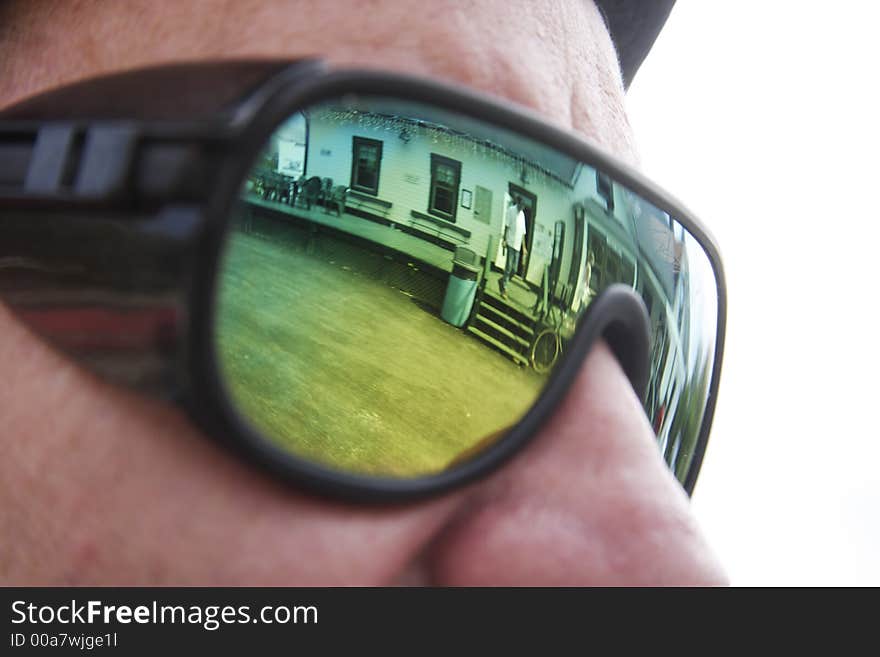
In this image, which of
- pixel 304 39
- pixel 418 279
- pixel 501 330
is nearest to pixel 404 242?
pixel 418 279

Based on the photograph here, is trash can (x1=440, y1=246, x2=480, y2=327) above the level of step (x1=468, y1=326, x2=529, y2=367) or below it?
above

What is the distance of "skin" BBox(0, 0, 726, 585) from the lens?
1.60 feet

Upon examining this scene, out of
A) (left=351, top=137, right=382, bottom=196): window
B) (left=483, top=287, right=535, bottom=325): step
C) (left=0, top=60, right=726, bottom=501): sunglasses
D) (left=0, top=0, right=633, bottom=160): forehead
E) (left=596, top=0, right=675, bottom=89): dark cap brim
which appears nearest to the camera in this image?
(left=0, top=60, right=726, bottom=501): sunglasses

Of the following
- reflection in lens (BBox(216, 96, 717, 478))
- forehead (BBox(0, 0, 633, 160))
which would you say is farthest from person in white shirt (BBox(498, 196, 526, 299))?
forehead (BBox(0, 0, 633, 160))

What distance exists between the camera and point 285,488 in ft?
1.63

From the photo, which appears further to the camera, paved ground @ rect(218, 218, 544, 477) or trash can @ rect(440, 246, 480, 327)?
trash can @ rect(440, 246, 480, 327)

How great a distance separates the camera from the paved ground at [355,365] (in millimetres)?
674

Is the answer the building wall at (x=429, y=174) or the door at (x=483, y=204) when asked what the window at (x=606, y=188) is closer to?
the building wall at (x=429, y=174)

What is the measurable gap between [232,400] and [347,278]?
369mm

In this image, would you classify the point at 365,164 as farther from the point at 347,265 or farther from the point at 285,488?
the point at 285,488

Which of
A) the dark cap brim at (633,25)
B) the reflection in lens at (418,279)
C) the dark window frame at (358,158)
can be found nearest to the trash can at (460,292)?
the reflection in lens at (418,279)

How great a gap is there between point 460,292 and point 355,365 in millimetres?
170

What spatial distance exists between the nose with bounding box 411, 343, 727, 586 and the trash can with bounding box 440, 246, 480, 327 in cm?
21

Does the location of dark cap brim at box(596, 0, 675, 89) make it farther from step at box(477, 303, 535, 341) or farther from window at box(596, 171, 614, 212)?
step at box(477, 303, 535, 341)
